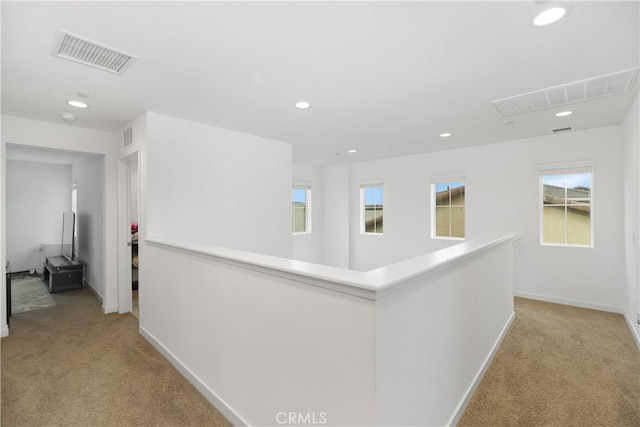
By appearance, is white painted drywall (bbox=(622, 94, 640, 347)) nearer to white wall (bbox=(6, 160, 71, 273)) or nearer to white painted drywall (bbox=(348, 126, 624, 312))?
white painted drywall (bbox=(348, 126, 624, 312))

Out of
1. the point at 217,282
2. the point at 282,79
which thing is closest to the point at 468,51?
the point at 282,79

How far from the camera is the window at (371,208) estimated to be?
633 cm

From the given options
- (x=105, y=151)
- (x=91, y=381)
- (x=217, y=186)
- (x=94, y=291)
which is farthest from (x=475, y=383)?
(x=94, y=291)

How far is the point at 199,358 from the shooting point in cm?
221

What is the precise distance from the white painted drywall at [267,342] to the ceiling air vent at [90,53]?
1.47 m

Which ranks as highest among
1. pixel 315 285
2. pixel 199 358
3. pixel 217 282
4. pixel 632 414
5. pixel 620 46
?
pixel 620 46

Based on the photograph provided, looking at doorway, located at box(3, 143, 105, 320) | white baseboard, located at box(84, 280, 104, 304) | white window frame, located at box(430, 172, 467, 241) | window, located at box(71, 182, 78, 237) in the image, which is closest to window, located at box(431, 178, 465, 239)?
white window frame, located at box(430, 172, 467, 241)

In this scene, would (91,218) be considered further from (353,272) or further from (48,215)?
(353,272)

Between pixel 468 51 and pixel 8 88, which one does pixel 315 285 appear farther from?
pixel 8 88

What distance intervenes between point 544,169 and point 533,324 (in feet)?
7.39

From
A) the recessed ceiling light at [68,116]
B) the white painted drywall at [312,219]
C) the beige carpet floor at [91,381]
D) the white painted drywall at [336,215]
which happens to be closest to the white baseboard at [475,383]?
the beige carpet floor at [91,381]

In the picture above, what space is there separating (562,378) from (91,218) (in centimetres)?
628

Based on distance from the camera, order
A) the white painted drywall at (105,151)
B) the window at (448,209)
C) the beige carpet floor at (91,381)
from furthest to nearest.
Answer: the window at (448,209), the white painted drywall at (105,151), the beige carpet floor at (91,381)

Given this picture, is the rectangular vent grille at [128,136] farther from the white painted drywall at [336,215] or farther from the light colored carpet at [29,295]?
the white painted drywall at [336,215]
